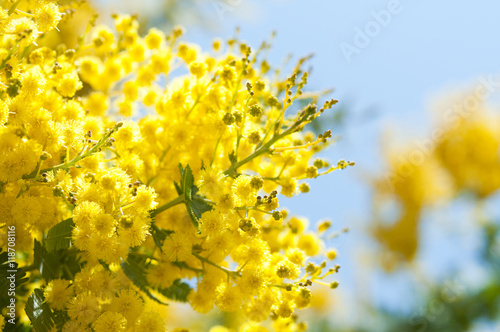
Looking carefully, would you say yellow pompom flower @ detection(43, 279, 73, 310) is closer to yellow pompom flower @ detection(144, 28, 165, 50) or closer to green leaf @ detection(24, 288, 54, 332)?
green leaf @ detection(24, 288, 54, 332)

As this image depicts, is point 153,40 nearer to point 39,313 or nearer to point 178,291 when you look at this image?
point 178,291

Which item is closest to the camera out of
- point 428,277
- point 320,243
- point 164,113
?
point 164,113

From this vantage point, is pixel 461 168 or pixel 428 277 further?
pixel 461 168

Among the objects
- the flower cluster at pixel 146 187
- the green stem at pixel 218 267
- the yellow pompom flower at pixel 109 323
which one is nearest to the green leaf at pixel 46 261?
the flower cluster at pixel 146 187

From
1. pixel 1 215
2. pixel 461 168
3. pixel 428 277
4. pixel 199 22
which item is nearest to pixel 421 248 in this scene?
pixel 428 277

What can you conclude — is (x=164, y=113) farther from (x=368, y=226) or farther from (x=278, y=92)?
(x=368, y=226)

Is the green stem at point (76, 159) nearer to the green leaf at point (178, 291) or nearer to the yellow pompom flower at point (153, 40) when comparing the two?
the green leaf at point (178, 291)

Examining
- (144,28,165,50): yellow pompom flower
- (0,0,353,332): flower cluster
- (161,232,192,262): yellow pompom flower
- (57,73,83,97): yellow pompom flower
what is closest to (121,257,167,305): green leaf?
(0,0,353,332): flower cluster
